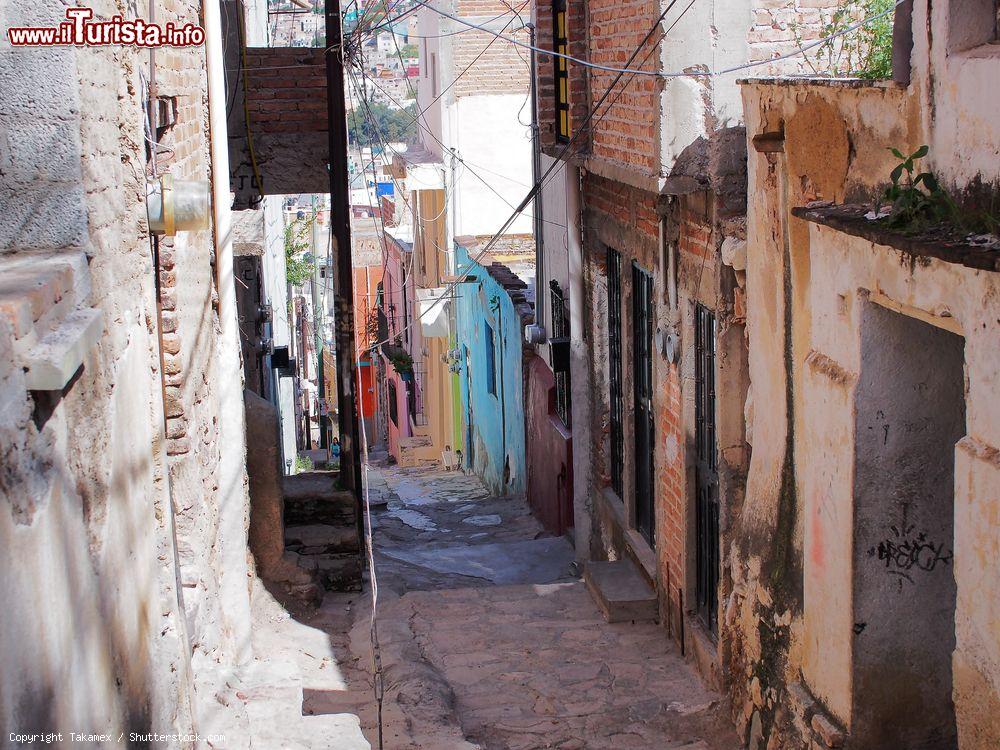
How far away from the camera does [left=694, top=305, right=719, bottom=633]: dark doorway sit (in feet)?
24.0

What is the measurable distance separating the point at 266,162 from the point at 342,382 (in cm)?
217

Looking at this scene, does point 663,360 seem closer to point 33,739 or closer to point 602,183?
point 602,183

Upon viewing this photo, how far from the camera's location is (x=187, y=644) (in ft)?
15.4

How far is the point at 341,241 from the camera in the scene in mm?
9500

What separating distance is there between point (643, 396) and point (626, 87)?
2.35 meters

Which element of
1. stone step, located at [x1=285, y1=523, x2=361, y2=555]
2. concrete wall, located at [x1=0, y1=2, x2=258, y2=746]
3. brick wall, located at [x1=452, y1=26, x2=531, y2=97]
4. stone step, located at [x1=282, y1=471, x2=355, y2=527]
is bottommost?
stone step, located at [x1=285, y1=523, x2=361, y2=555]

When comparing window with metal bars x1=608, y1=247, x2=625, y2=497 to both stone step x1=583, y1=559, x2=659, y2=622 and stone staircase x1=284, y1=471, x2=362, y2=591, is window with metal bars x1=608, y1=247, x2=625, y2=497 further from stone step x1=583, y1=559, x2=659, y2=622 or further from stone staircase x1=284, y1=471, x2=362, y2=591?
stone staircase x1=284, y1=471, x2=362, y2=591

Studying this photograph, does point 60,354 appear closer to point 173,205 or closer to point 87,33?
point 87,33

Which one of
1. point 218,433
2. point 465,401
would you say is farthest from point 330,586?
point 465,401

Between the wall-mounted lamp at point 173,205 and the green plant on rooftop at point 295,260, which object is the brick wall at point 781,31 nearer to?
the wall-mounted lamp at point 173,205

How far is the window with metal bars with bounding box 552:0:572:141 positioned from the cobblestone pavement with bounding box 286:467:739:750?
3912 millimetres

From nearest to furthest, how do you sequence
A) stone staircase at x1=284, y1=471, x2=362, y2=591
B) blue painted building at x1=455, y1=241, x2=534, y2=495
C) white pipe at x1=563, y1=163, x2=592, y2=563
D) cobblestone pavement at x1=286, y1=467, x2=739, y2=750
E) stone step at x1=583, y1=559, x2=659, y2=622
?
1. cobblestone pavement at x1=286, y1=467, x2=739, y2=750
2. stone step at x1=583, y1=559, x2=659, y2=622
3. stone staircase at x1=284, y1=471, x2=362, y2=591
4. white pipe at x1=563, y1=163, x2=592, y2=563
5. blue painted building at x1=455, y1=241, x2=534, y2=495

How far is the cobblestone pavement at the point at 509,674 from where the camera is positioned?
6695 mm

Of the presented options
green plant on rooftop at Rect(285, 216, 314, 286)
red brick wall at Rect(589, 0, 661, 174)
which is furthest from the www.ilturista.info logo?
green plant on rooftop at Rect(285, 216, 314, 286)
